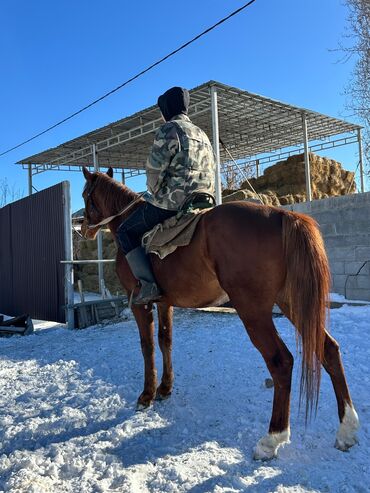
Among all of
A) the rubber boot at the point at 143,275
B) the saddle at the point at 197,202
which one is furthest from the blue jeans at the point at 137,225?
the saddle at the point at 197,202

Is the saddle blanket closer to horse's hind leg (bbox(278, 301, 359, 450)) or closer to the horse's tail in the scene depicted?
the horse's tail

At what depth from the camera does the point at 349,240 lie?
715 cm

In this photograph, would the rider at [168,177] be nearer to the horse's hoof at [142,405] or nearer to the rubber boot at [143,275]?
the rubber boot at [143,275]

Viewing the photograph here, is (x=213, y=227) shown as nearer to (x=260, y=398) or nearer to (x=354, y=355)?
(x=260, y=398)

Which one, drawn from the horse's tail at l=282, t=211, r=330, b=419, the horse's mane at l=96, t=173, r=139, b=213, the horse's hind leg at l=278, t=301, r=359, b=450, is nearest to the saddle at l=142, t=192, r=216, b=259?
the horse's tail at l=282, t=211, r=330, b=419

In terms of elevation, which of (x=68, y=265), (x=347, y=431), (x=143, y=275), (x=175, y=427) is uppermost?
(x=68, y=265)

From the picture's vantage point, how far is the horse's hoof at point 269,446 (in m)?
2.67

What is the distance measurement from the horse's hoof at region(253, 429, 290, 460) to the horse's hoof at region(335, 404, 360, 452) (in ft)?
1.22

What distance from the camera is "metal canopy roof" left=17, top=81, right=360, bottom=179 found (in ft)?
34.6

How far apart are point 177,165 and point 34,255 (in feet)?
22.6

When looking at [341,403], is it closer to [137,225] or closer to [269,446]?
[269,446]

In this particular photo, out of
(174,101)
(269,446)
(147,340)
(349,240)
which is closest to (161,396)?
(147,340)

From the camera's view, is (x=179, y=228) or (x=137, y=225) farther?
(x=137, y=225)


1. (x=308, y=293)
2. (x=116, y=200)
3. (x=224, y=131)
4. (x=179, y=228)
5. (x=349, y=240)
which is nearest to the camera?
(x=308, y=293)
